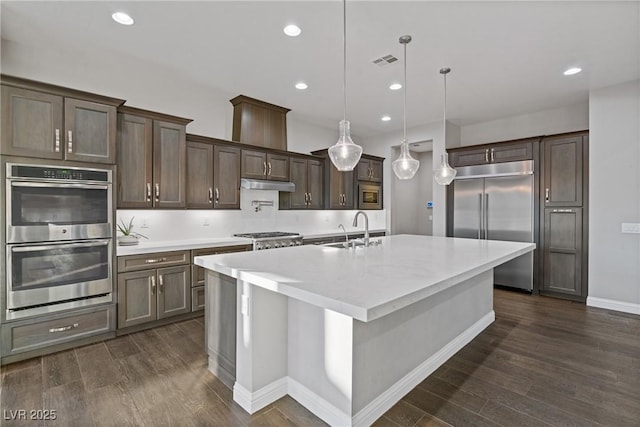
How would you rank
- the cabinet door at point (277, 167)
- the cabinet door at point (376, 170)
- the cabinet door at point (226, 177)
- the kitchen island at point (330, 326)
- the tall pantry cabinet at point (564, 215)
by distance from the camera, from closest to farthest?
the kitchen island at point (330, 326) < the cabinet door at point (226, 177) < the tall pantry cabinet at point (564, 215) < the cabinet door at point (277, 167) < the cabinet door at point (376, 170)

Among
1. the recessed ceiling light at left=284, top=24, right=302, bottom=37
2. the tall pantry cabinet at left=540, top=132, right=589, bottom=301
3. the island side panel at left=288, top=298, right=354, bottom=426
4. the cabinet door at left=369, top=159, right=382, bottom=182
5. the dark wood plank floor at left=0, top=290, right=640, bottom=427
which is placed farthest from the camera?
the cabinet door at left=369, top=159, right=382, bottom=182

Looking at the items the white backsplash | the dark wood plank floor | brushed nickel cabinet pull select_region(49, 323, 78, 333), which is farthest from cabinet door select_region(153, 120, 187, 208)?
the dark wood plank floor

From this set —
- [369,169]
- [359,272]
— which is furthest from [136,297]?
[369,169]

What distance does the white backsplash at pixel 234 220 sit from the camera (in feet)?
12.3

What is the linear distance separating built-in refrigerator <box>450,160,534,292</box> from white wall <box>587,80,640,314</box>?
0.73 meters

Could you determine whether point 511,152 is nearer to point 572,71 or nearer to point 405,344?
point 572,71

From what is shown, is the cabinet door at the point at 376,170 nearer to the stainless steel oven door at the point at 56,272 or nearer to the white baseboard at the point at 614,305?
the white baseboard at the point at 614,305

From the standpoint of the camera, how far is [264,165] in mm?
4633

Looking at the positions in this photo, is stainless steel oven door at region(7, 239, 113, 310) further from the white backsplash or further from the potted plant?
the white backsplash

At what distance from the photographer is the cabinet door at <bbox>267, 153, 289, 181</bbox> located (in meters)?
4.71

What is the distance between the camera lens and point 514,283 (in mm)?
4832

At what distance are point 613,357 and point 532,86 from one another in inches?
127

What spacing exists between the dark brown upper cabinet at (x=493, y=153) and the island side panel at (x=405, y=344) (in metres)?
2.78

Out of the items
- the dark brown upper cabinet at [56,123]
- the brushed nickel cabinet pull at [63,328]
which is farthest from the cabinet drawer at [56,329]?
the dark brown upper cabinet at [56,123]
